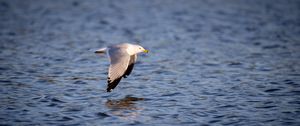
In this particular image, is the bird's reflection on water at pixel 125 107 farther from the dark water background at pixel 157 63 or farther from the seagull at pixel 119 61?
the seagull at pixel 119 61

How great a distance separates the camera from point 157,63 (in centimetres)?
1129

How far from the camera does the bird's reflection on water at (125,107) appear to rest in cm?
760

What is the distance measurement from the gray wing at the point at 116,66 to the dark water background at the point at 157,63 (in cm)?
34

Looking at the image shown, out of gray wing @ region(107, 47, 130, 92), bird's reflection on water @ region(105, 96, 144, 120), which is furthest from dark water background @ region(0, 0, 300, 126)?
gray wing @ region(107, 47, 130, 92)

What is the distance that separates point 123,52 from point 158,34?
5.95m

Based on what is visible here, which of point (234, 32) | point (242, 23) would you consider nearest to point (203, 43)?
point (234, 32)

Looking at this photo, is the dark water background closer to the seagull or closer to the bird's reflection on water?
the bird's reflection on water

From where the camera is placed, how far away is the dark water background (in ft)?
25.4

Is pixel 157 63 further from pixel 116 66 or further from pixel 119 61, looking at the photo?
pixel 116 66

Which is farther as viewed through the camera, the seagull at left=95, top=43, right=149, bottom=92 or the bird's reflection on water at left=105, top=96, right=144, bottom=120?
the seagull at left=95, top=43, right=149, bottom=92

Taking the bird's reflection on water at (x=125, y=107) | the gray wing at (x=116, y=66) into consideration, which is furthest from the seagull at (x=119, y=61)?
the bird's reflection on water at (x=125, y=107)

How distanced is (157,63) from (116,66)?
3.05 m

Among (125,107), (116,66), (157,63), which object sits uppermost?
(116,66)

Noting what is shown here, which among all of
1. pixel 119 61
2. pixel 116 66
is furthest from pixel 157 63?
pixel 116 66
